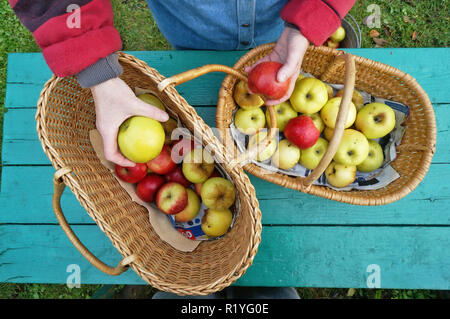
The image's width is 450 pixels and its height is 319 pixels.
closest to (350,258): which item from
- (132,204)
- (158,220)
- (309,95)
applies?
(309,95)

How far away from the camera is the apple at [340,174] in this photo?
1.11 meters

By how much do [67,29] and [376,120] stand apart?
1035 mm

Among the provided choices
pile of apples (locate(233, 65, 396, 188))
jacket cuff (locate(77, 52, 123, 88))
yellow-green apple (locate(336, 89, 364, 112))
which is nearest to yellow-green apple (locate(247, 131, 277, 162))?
pile of apples (locate(233, 65, 396, 188))

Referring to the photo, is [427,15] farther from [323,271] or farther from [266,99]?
[323,271]

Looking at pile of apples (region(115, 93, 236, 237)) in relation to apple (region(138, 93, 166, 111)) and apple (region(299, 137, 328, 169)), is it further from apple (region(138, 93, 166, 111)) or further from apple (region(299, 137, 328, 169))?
apple (region(299, 137, 328, 169))

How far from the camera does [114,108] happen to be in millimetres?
856

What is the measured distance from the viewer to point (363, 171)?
3.95 ft

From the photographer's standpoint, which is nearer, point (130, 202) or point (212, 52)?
point (130, 202)

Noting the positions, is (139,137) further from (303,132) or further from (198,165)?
(303,132)

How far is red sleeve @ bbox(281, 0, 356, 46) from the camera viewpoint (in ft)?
2.78

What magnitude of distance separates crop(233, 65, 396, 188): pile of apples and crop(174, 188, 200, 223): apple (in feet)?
0.95

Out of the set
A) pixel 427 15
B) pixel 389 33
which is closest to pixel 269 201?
pixel 389 33

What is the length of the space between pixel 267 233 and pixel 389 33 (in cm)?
156
